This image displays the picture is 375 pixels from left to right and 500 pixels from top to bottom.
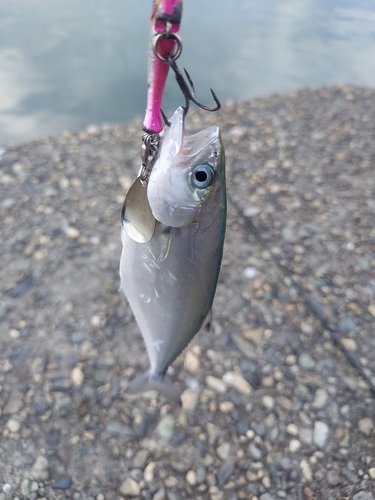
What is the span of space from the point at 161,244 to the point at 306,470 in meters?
1.36

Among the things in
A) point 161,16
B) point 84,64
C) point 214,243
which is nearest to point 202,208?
point 214,243

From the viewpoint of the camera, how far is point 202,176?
1.09m

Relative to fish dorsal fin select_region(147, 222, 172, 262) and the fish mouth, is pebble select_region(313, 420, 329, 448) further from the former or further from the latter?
the fish mouth

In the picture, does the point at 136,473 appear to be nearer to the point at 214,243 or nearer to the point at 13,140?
the point at 214,243

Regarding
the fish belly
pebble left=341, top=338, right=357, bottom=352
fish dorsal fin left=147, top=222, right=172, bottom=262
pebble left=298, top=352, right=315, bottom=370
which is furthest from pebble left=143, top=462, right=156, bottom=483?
pebble left=341, top=338, right=357, bottom=352

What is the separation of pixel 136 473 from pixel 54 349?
2.63 ft

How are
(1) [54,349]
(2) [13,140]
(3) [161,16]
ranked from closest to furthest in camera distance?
(3) [161,16] < (1) [54,349] < (2) [13,140]

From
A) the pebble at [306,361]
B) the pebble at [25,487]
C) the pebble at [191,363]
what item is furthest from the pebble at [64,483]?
the pebble at [306,361]

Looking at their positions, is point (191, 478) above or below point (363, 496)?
below

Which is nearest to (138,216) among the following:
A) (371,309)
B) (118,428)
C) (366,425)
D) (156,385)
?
(156,385)

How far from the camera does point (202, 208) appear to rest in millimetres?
1150

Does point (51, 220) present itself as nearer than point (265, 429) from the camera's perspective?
No

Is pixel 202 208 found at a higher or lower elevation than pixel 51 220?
higher

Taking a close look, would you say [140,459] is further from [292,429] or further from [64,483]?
[292,429]
